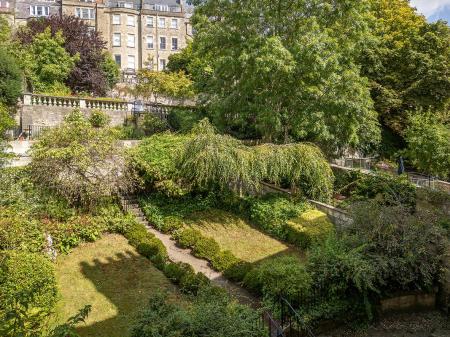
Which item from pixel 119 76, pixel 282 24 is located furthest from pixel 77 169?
pixel 119 76

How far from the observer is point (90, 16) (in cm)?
4559

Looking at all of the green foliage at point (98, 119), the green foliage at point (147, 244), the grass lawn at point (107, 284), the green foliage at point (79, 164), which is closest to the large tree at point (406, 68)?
A: the green foliage at point (98, 119)

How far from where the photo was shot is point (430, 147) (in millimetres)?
19812

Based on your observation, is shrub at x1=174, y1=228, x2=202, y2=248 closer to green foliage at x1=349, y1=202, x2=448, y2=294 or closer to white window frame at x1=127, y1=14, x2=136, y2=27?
green foliage at x1=349, y1=202, x2=448, y2=294

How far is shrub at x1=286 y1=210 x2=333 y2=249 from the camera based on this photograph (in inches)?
605

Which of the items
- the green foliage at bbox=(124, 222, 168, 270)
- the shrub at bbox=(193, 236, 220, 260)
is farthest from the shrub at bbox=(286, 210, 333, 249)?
the green foliage at bbox=(124, 222, 168, 270)

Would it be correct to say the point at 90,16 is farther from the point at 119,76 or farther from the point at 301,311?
the point at 301,311

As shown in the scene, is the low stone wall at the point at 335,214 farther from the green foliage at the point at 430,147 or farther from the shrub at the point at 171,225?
the green foliage at the point at 430,147

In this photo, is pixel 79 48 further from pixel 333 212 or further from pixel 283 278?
pixel 283 278

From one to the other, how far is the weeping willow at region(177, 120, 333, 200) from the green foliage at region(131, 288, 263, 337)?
9.40m

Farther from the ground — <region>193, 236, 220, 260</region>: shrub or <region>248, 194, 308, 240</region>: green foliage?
<region>248, 194, 308, 240</region>: green foliage

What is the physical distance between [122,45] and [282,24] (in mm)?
30999

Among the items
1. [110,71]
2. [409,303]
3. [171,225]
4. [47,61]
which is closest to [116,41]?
[110,71]

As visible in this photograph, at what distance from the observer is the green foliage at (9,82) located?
72.1 ft
